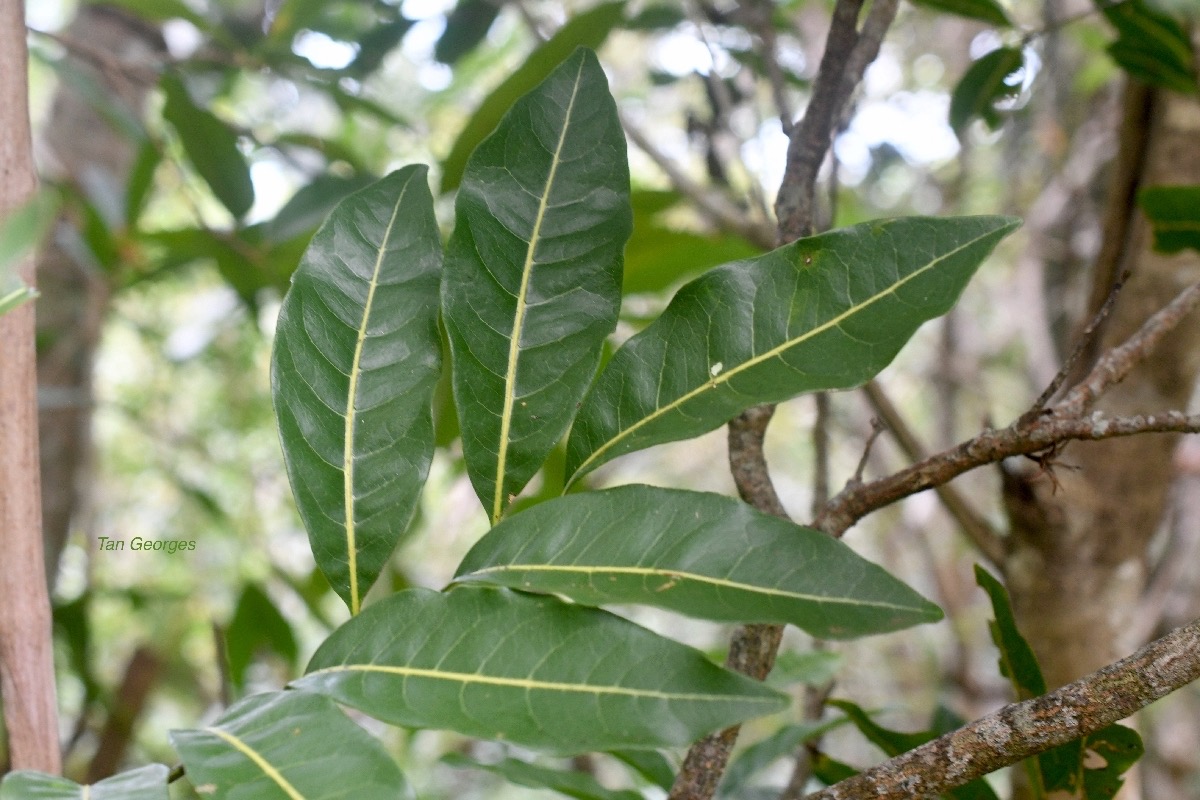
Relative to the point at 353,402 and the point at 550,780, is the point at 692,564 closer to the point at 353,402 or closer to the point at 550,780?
the point at 353,402

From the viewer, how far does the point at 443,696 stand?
0.32 metres

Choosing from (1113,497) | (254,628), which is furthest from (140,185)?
(1113,497)

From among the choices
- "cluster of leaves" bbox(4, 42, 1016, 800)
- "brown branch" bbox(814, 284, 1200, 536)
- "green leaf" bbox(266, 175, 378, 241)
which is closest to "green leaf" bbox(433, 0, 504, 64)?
"green leaf" bbox(266, 175, 378, 241)

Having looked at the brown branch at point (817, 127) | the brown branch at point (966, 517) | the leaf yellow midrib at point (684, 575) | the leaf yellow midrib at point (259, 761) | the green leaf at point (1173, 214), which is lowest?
the leaf yellow midrib at point (259, 761)

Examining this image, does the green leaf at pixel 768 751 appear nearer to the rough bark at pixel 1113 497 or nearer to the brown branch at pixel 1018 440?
the rough bark at pixel 1113 497

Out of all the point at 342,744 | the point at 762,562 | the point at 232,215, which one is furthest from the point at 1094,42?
the point at 342,744

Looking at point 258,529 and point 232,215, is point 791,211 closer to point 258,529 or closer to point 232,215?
point 232,215

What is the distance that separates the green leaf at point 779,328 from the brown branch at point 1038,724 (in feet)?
0.40

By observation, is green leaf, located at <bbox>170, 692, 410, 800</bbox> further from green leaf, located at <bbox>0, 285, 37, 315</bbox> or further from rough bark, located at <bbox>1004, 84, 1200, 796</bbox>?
rough bark, located at <bbox>1004, 84, 1200, 796</bbox>

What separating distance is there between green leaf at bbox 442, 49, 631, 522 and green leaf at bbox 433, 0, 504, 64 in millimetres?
760

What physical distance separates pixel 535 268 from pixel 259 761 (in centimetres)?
21

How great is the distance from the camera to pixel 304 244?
103 cm

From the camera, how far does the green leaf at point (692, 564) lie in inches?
12.5

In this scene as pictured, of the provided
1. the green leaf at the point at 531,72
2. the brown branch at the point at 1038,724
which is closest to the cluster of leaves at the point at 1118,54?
the green leaf at the point at 531,72
